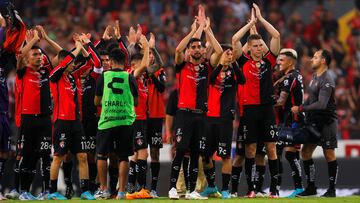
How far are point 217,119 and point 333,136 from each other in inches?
89.5

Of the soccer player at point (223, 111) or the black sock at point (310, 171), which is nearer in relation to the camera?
the soccer player at point (223, 111)

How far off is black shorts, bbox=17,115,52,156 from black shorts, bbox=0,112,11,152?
0.77ft

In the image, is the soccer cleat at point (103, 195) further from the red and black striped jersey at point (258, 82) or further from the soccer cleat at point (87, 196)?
the red and black striped jersey at point (258, 82)

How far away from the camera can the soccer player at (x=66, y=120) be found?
17469mm

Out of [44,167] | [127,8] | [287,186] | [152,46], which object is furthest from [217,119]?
[127,8]

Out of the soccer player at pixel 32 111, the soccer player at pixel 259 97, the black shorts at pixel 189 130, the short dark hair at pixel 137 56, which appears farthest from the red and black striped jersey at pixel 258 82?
the soccer player at pixel 32 111

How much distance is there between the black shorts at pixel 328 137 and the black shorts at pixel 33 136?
4928 mm

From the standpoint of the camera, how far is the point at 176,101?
19.3 meters

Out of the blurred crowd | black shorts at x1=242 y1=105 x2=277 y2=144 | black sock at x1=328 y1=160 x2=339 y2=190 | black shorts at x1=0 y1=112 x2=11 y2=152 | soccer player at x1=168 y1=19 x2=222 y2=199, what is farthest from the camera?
the blurred crowd

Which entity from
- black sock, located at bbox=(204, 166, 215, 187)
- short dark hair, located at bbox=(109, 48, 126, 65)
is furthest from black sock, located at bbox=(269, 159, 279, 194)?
short dark hair, located at bbox=(109, 48, 126, 65)

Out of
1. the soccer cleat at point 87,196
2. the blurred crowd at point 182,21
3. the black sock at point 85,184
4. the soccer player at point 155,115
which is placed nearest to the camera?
the soccer cleat at point 87,196

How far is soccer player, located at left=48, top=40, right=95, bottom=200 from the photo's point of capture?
17.5 metres

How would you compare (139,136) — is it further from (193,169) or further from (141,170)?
(193,169)

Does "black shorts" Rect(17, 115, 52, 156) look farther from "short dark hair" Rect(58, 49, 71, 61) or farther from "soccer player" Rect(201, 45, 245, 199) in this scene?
"soccer player" Rect(201, 45, 245, 199)
